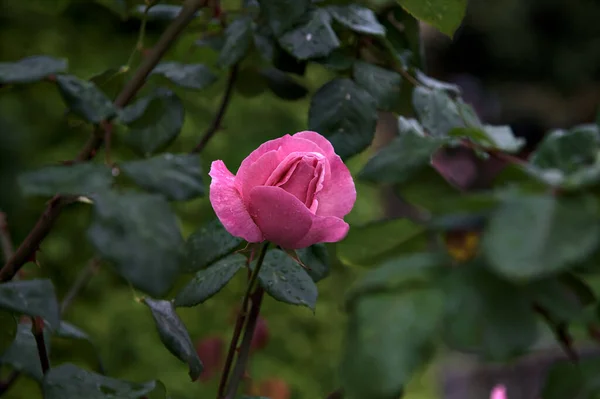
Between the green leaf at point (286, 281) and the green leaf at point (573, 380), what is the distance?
0.21 m

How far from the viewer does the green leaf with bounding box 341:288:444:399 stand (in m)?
0.41

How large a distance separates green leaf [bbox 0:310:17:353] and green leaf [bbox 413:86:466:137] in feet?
1.35

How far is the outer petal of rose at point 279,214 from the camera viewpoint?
19.5 inches

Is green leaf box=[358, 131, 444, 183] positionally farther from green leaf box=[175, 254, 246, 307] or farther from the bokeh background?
the bokeh background

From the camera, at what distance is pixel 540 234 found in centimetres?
42

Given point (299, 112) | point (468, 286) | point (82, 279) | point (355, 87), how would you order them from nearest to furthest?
point (468, 286)
point (355, 87)
point (82, 279)
point (299, 112)

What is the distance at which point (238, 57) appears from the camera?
0.73 metres

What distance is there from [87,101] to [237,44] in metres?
0.19

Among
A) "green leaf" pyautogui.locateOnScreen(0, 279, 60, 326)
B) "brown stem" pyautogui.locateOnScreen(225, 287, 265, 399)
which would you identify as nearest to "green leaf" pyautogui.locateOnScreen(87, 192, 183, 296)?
"green leaf" pyautogui.locateOnScreen(0, 279, 60, 326)

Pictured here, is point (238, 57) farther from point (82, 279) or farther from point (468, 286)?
point (82, 279)

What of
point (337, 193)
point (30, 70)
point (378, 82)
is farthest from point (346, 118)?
Answer: point (30, 70)

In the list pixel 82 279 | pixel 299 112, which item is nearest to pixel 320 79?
pixel 299 112

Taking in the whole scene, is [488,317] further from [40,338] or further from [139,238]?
[40,338]

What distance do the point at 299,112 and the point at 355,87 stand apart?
1772mm
